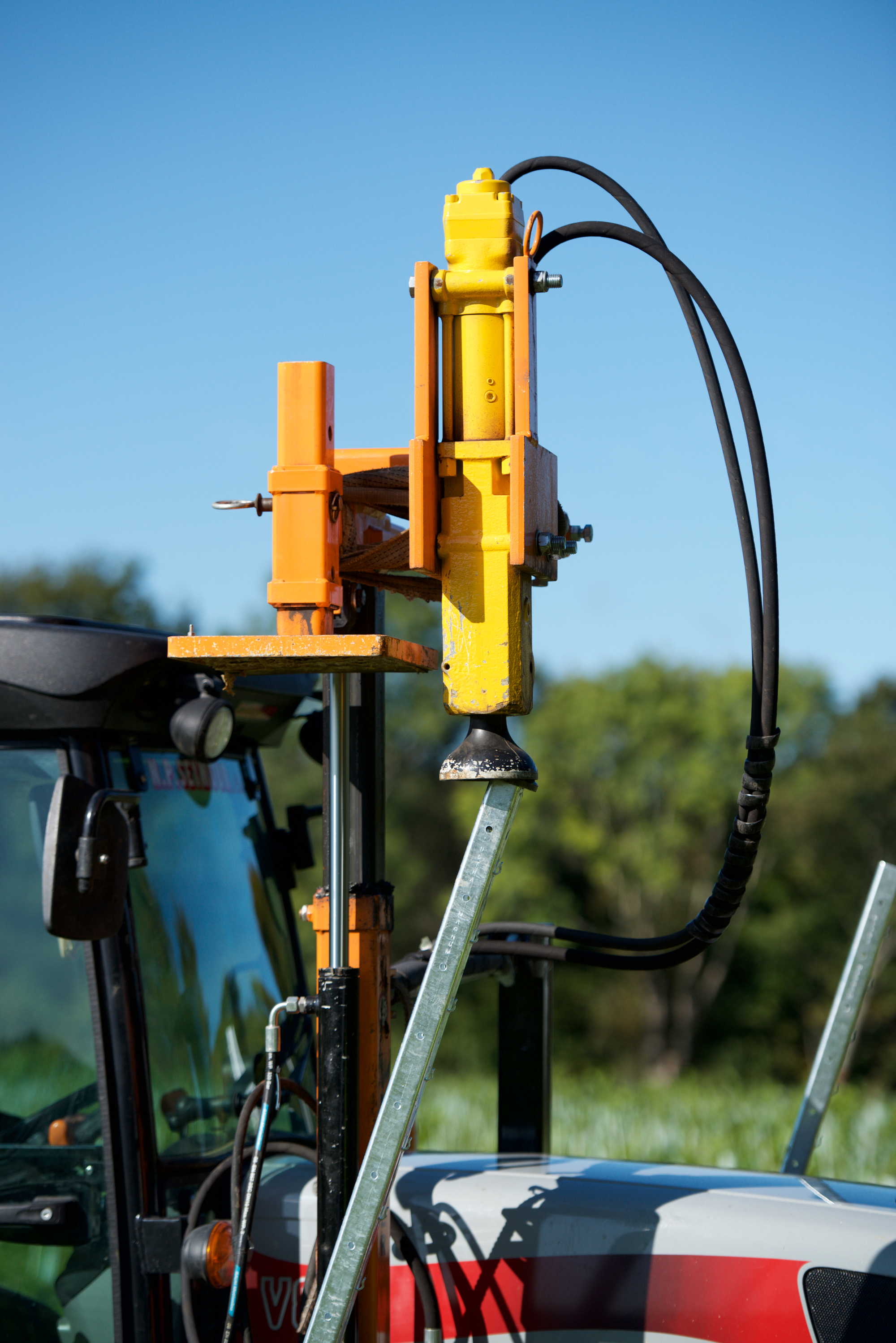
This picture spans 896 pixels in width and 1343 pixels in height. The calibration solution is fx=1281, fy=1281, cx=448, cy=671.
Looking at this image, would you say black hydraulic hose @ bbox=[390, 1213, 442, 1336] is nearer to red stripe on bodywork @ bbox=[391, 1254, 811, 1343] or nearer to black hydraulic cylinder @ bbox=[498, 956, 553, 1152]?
red stripe on bodywork @ bbox=[391, 1254, 811, 1343]

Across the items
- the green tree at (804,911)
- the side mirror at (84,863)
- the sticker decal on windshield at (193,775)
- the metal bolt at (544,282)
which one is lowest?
the green tree at (804,911)

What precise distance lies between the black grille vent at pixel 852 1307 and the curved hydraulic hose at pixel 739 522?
0.59 m

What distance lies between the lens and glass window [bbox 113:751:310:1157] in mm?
2545

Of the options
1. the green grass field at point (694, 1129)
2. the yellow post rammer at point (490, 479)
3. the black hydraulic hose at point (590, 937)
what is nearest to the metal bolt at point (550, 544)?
the yellow post rammer at point (490, 479)

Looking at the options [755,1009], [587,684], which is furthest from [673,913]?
[587,684]

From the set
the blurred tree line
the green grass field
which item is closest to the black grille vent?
the green grass field

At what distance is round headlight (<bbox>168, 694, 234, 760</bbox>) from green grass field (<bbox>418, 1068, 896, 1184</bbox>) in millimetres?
6929

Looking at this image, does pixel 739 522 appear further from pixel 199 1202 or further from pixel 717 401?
pixel 199 1202

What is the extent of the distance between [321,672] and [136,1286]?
1.26m

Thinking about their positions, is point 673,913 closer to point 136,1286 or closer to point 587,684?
point 587,684

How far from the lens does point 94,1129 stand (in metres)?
2.49

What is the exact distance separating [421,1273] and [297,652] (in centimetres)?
113

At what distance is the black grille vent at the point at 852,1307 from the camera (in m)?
2.11

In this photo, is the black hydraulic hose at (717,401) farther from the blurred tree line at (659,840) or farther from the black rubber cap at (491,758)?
the blurred tree line at (659,840)
